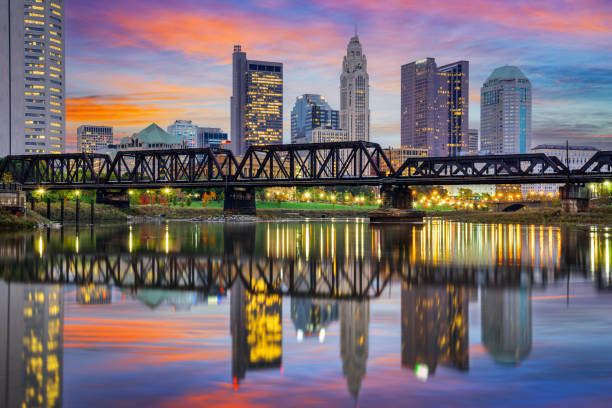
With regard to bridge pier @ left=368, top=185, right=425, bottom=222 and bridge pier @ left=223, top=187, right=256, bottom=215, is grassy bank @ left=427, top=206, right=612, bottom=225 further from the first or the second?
bridge pier @ left=223, top=187, right=256, bottom=215

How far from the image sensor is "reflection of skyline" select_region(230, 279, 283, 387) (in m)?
12.1

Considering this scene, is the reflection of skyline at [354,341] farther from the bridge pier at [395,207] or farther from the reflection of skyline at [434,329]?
the bridge pier at [395,207]

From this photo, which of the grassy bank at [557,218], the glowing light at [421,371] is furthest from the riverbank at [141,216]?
the glowing light at [421,371]

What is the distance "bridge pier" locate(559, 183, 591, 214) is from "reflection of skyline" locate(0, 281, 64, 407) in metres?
120

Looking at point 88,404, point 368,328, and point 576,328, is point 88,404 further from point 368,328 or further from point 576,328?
point 576,328

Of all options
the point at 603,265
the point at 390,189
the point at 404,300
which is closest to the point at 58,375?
the point at 404,300

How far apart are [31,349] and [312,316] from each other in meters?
7.21

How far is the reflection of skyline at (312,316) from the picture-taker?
49.4 feet

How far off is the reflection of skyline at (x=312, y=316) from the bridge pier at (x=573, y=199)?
116m

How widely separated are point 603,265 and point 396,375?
1027 inches

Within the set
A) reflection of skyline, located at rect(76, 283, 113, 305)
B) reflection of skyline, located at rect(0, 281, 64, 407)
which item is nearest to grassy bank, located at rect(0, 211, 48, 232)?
reflection of skyline, located at rect(76, 283, 113, 305)

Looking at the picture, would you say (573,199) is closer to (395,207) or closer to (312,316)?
(395,207)

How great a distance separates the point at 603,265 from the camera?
109 ft

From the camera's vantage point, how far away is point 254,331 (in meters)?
15.2
